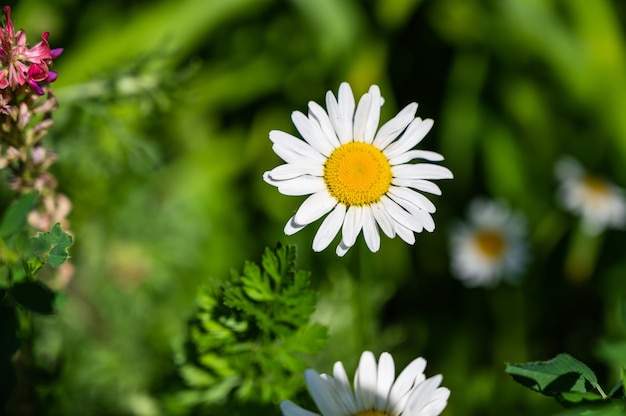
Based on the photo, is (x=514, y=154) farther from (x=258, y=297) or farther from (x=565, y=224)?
(x=258, y=297)

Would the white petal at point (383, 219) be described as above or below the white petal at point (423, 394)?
above

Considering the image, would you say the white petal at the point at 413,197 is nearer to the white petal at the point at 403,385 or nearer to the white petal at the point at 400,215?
the white petal at the point at 400,215

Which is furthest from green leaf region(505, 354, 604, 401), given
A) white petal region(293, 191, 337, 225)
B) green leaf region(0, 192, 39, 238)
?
green leaf region(0, 192, 39, 238)

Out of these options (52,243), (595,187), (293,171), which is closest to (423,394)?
(293,171)

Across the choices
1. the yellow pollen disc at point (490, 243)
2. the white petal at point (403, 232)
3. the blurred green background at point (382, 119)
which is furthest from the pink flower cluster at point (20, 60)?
the yellow pollen disc at point (490, 243)

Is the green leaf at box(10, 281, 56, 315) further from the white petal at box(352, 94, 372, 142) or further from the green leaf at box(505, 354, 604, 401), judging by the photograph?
the green leaf at box(505, 354, 604, 401)

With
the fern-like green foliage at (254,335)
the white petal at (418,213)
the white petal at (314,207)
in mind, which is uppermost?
the white petal at (314,207)

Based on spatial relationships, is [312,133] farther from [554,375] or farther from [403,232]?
[554,375]
